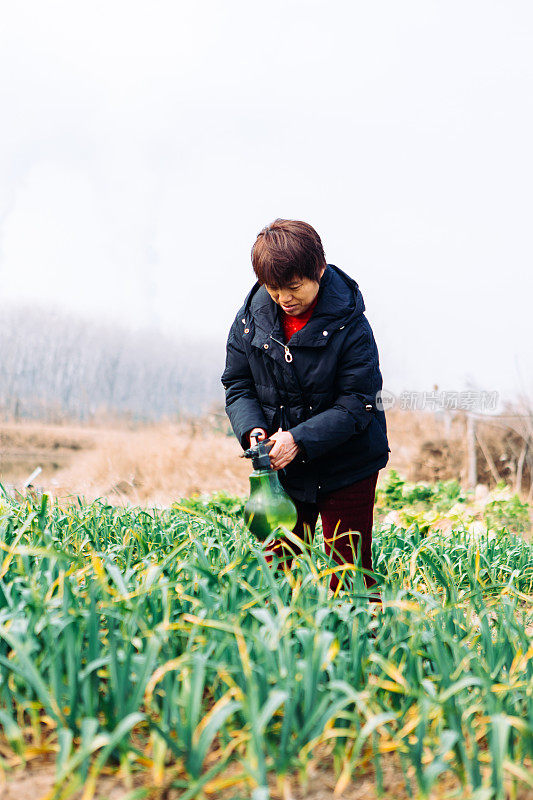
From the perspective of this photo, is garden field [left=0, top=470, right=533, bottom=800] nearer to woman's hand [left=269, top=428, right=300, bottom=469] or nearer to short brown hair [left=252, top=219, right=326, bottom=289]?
woman's hand [left=269, top=428, right=300, bottom=469]

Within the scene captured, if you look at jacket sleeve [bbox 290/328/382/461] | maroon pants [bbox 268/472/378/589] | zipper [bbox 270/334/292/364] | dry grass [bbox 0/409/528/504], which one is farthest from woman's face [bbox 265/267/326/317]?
dry grass [bbox 0/409/528/504]

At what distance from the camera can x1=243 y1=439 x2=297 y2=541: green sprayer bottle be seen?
2.50 metres

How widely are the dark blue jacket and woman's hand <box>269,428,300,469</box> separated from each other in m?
0.03

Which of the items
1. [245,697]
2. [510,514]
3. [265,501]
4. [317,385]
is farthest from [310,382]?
[510,514]

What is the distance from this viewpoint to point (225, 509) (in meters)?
5.25

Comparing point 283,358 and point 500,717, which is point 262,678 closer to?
point 500,717

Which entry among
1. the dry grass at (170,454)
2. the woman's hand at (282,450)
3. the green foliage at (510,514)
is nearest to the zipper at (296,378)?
the woman's hand at (282,450)

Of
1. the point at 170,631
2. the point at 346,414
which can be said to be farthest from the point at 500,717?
the point at 346,414

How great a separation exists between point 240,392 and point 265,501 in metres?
0.54

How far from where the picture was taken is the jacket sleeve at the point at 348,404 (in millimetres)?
2615

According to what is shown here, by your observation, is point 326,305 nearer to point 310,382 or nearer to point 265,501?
point 310,382

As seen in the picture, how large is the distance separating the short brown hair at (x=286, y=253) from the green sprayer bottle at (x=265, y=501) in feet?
1.86

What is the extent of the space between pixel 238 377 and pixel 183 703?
5.20 ft

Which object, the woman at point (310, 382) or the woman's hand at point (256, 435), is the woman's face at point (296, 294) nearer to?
the woman at point (310, 382)
